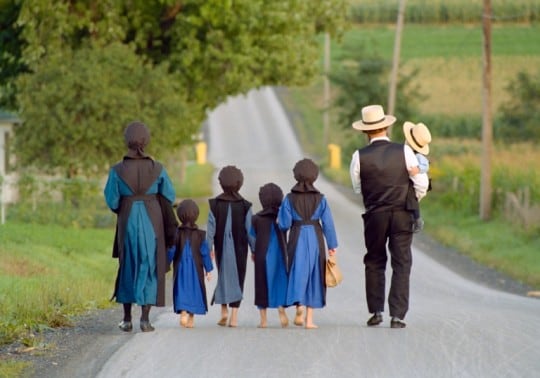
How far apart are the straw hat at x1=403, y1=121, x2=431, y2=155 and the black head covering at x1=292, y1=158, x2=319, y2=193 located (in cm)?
102

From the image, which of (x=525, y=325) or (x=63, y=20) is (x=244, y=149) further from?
(x=525, y=325)

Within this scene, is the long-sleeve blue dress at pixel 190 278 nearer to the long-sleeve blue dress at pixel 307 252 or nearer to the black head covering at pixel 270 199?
the black head covering at pixel 270 199

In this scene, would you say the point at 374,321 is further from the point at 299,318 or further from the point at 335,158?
the point at 335,158

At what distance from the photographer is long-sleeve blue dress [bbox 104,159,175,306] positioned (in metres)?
14.0

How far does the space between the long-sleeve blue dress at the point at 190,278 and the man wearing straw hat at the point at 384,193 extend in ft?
5.36

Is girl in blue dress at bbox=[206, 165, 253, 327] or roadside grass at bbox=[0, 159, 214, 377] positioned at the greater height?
girl in blue dress at bbox=[206, 165, 253, 327]

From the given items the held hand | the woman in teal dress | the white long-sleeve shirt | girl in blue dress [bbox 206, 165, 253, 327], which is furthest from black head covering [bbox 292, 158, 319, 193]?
the woman in teal dress

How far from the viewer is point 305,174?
14.4 m

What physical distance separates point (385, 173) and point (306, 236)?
100 cm

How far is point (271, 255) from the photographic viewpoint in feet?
48.1

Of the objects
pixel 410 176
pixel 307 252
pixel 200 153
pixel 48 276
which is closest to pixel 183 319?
pixel 307 252

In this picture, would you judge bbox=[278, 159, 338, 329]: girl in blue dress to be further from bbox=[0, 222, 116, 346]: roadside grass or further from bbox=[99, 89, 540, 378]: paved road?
bbox=[0, 222, 116, 346]: roadside grass

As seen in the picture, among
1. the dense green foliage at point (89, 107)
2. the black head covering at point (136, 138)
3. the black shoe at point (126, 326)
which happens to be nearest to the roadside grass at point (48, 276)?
the black shoe at point (126, 326)

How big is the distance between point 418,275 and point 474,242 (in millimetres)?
6822
